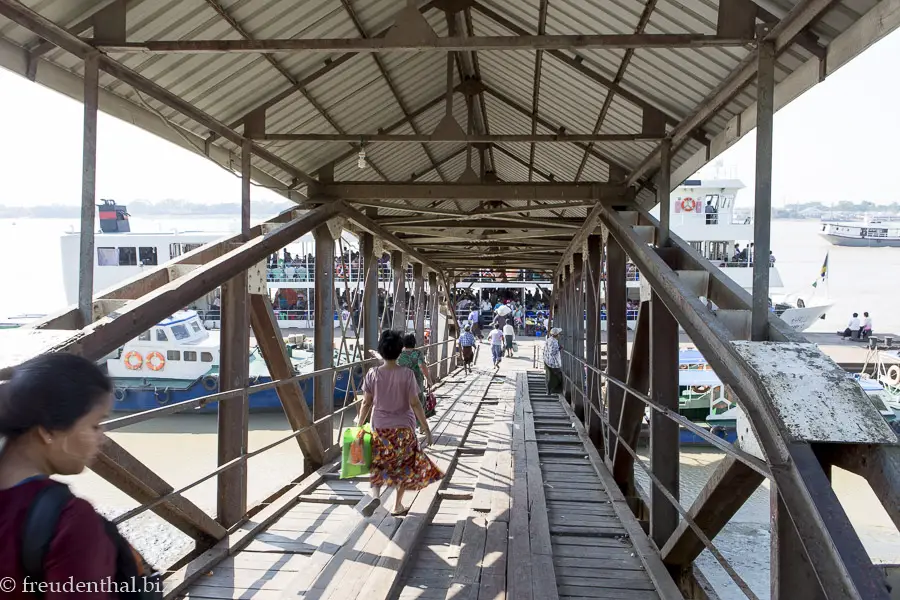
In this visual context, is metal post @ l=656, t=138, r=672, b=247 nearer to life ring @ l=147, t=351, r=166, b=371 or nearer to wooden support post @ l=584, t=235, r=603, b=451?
wooden support post @ l=584, t=235, r=603, b=451

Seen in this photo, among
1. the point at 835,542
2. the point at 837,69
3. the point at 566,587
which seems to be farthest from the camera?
the point at 566,587

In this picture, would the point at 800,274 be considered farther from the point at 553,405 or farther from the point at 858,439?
the point at 858,439

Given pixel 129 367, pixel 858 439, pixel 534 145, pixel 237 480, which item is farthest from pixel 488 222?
pixel 129 367

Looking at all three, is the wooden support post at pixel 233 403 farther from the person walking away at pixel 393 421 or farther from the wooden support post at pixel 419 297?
the wooden support post at pixel 419 297

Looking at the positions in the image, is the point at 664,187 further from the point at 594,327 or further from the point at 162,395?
the point at 162,395

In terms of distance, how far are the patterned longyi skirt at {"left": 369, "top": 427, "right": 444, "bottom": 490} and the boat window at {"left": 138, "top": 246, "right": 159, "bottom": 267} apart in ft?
106

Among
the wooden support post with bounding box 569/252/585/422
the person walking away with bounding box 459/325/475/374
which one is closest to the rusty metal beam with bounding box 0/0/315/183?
the wooden support post with bounding box 569/252/585/422

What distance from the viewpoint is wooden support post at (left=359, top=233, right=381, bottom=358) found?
1043 cm

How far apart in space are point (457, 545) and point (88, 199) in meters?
3.43

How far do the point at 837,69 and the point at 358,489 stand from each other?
518cm

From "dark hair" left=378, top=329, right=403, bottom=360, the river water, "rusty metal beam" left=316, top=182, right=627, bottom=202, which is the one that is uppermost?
"rusty metal beam" left=316, top=182, right=627, bottom=202

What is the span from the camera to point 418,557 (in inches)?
188

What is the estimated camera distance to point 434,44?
477cm

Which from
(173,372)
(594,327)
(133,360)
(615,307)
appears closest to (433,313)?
(173,372)
